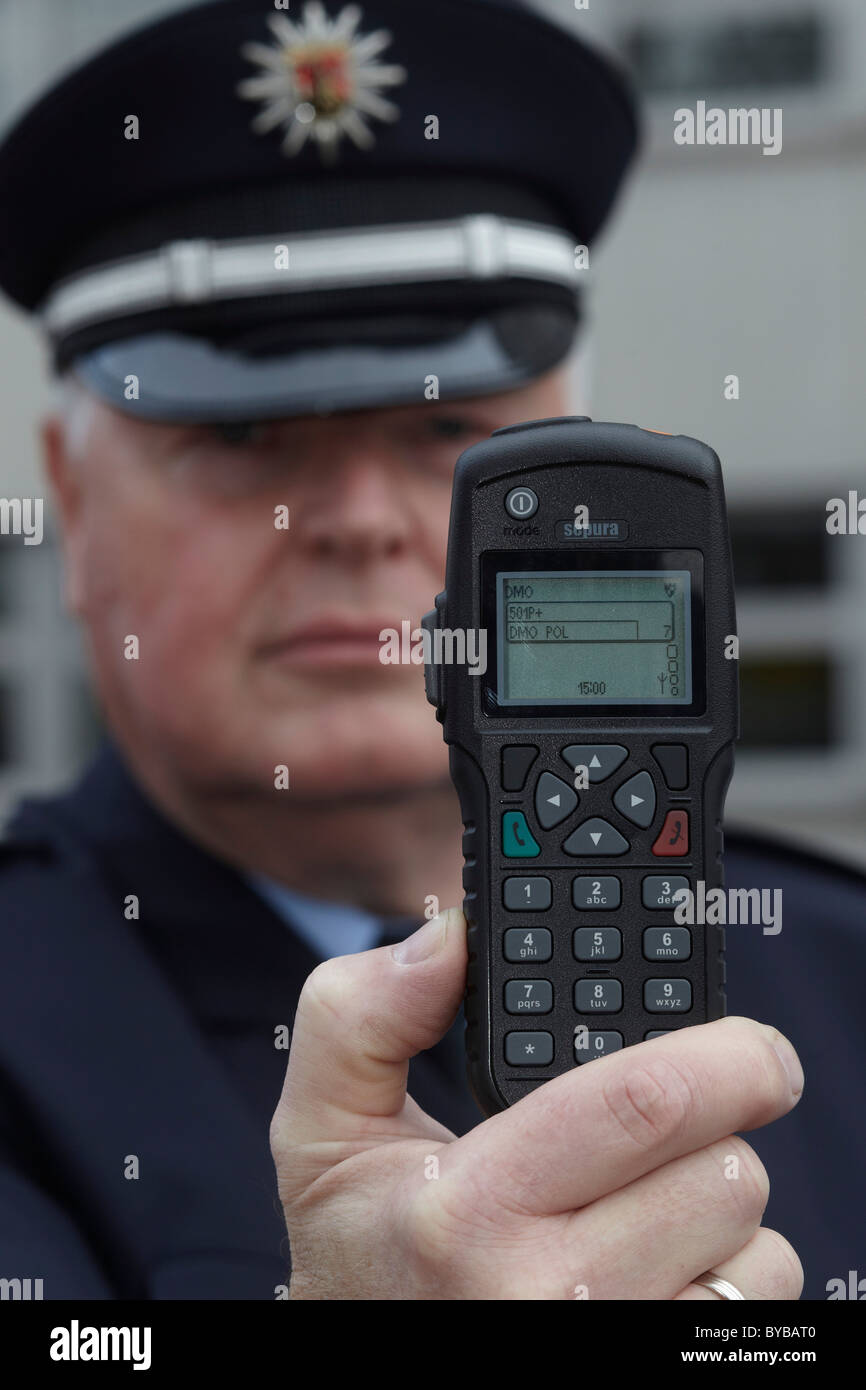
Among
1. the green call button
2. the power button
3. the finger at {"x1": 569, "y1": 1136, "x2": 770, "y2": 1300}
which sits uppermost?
the power button

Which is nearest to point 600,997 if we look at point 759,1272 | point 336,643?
point 759,1272

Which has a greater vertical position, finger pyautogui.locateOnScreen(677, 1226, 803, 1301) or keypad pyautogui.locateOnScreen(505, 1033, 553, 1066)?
keypad pyautogui.locateOnScreen(505, 1033, 553, 1066)

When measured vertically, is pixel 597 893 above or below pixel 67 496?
below

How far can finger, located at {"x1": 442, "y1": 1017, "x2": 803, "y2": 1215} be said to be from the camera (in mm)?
501

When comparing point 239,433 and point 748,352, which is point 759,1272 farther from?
point 748,352

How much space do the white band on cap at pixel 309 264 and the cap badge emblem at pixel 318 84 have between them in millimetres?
72

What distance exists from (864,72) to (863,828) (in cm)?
163

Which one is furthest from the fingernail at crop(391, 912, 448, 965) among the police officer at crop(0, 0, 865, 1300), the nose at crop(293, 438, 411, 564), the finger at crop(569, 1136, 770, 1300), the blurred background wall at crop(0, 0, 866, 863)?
the blurred background wall at crop(0, 0, 866, 863)

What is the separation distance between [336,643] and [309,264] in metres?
0.24

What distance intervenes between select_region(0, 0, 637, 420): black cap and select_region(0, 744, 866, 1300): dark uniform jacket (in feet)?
0.99

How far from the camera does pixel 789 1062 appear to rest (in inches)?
20.6

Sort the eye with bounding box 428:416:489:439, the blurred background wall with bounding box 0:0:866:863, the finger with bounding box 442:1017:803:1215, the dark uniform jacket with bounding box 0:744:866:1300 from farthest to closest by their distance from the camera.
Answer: the blurred background wall with bounding box 0:0:866:863 < the eye with bounding box 428:416:489:439 < the dark uniform jacket with bounding box 0:744:866:1300 < the finger with bounding box 442:1017:803:1215

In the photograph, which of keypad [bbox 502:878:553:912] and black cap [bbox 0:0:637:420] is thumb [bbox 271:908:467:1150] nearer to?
keypad [bbox 502:878:553:912]

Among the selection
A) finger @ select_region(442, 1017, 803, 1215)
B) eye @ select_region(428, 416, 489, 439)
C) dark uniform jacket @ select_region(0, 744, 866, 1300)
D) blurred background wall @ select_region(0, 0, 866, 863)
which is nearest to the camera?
finger @ select_region(442, 1017, 803, 1215)
